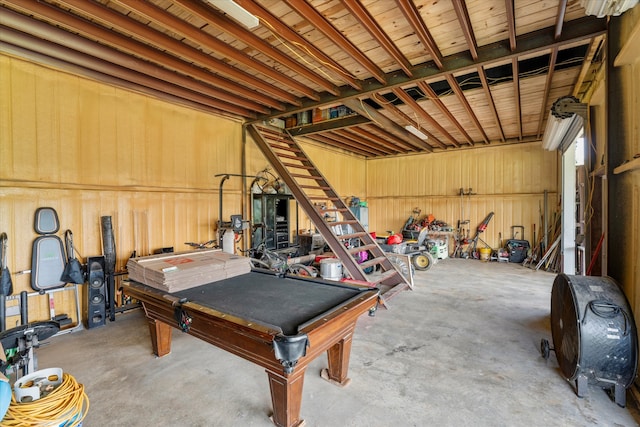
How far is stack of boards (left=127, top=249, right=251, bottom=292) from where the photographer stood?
2.53 m

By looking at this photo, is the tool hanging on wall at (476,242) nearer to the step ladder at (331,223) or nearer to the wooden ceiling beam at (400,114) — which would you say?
the wooden ceiling beam at (400,114)

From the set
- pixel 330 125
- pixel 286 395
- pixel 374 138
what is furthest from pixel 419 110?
pixel 286 395

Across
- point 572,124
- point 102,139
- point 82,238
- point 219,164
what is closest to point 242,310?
point 82,238

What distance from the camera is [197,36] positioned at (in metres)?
2.97

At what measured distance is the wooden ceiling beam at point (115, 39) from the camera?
2590 mm

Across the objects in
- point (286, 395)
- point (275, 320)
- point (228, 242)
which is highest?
point (228, 242)

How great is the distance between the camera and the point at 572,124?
4.68 metres

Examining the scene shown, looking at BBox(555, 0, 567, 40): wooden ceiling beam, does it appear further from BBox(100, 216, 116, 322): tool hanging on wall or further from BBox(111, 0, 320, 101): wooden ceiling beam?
BBox(100, 216, 116, 322): tool hanging on wall

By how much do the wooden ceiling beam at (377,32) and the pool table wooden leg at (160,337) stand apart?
352cm

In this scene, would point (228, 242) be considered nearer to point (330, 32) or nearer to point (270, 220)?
point (270, 220)

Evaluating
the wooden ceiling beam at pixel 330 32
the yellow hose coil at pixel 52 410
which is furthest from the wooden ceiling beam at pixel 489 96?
the yellow hose coil at pixel 52 410

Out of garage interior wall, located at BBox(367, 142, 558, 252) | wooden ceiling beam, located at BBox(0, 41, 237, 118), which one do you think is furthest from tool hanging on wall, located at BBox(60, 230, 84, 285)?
garage interior wall, located at BBox(367, 142, 558, 252)

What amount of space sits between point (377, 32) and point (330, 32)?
0.49m

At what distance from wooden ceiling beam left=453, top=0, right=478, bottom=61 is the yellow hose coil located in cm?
393
